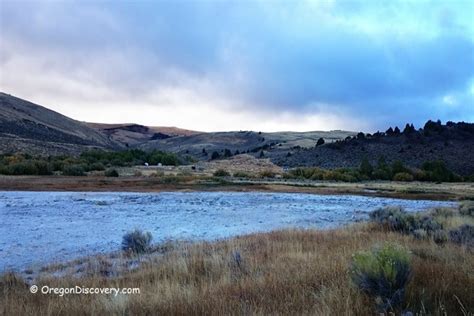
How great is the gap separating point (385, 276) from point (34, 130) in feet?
301

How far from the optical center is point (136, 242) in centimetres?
1139

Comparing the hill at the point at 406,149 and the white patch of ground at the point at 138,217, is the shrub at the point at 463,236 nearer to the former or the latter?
the white patch of ground at the point at 138,217

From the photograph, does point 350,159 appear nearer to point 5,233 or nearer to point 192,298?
point 5,233

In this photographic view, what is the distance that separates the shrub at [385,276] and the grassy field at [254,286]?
0.46 feet

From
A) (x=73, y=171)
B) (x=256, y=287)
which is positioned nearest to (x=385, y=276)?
(x=256, y=287)

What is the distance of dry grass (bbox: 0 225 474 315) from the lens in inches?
208

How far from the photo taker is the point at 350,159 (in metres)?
70.6

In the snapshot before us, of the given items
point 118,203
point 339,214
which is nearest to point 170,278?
point 339,214

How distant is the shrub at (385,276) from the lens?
5242 mm

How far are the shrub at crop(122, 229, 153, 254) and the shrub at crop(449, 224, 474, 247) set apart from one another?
7351 mm

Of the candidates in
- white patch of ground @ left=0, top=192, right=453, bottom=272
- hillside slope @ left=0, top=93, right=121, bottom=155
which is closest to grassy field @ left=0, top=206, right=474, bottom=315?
white patch of ground @ left=0, top=192, right=453, bottom=272

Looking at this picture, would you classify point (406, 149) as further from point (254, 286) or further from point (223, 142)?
point (223, 142)

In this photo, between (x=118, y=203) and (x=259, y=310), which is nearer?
(x=259, y=310)

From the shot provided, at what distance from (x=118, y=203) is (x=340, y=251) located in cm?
1805
